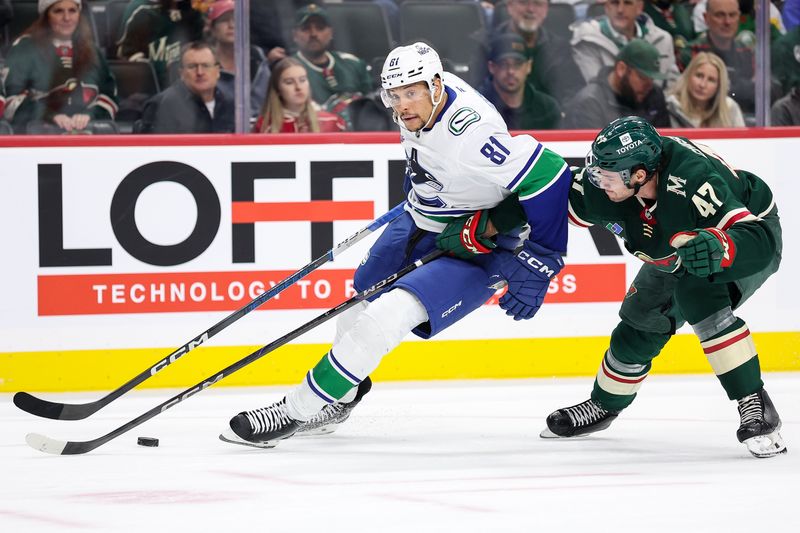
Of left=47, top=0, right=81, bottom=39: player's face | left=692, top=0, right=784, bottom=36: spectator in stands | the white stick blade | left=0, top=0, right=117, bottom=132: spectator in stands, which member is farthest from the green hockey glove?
left=692, top=0, right=784, bottom=36: spectator in stands

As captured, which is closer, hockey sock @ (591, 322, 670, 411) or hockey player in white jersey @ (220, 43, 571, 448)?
hockey player in white jersey @ (220, 43, 571, 448)

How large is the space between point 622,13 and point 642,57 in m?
0.20

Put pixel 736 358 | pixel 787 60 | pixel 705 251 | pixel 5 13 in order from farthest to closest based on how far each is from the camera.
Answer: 1. pixel 787 60
2. pixel 5 13
3. pixel 736 358
4. pixel 705 251

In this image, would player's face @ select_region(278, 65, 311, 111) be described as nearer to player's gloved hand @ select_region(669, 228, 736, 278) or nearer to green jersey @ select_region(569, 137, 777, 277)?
green jersey @ select_region(569, 137, 777, 277)

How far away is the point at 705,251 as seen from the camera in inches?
128

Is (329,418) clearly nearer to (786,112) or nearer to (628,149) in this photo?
(628,149)

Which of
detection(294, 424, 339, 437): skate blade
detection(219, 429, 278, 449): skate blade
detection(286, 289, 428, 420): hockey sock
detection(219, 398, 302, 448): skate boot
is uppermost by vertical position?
detection(286, 289, 428, 420): hockey sock

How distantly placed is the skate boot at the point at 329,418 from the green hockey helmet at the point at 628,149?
1.13 meters

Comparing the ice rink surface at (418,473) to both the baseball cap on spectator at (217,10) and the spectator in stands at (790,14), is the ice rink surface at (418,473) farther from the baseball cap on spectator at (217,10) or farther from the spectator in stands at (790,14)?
the spectator in stands at (790,14)

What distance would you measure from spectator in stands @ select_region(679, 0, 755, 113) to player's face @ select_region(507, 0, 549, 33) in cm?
64

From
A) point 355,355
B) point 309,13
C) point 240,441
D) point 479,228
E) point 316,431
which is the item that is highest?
point 309,13

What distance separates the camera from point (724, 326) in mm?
3465

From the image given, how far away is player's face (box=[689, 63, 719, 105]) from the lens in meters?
5.45

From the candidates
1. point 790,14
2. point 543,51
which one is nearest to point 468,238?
point 543,51
